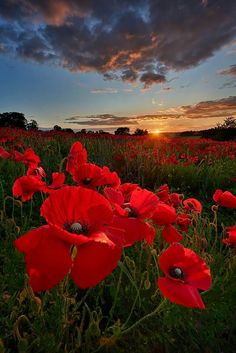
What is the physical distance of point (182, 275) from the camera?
→ 3.74ft

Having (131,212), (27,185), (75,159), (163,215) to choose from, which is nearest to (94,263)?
(131,212)

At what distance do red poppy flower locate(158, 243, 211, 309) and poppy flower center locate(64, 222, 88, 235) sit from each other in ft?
0.83

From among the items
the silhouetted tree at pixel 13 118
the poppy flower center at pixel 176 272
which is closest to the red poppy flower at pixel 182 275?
the poppy flower center at pixel 176 272

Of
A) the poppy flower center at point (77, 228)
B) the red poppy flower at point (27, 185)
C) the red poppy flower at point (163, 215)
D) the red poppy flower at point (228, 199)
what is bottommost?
the red poppy flower at point (228, 199)

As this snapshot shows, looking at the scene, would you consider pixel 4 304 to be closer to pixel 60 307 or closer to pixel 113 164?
pixel 60 307

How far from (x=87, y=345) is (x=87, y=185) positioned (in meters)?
0.69

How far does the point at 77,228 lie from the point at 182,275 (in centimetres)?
42

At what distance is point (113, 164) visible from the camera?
8.09 m

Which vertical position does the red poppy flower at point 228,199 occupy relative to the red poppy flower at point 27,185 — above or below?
below

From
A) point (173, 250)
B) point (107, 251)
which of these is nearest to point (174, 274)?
point (173, 250)

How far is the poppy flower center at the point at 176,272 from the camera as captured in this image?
1.13m

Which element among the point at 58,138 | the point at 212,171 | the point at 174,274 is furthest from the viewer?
the point at 58,138

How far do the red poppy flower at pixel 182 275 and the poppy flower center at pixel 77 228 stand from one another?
0.83 feet

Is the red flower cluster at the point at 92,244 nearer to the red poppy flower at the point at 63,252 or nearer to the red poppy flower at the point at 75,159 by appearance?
the red poppy flower at the point at 63,252
